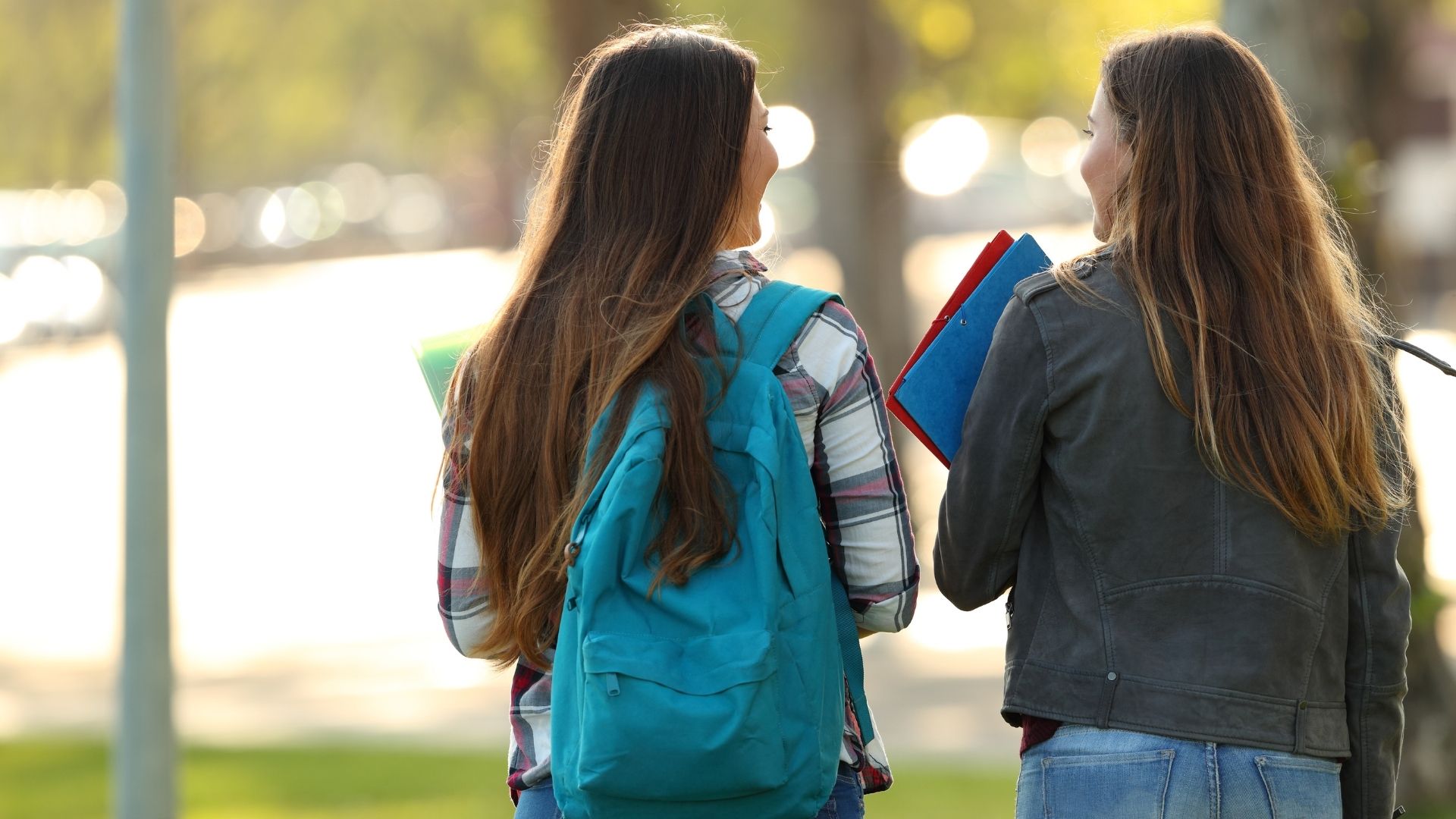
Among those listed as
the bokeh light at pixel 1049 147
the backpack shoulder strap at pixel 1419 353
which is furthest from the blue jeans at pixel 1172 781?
the bokeh light at pixel 1049 147

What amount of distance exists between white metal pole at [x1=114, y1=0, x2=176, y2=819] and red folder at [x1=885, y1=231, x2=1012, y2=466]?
2.70m

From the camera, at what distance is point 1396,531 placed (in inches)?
93.0

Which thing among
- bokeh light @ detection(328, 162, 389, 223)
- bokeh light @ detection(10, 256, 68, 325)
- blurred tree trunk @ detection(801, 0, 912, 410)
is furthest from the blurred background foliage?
bokeh light @ detection(10, 256, 68, 325)

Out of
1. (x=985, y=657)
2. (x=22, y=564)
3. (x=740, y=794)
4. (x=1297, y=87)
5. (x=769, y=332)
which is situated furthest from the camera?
(x=22, y=564)

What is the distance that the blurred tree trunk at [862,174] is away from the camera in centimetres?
1163

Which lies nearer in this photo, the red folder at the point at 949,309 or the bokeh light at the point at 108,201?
the red folder at the point at 949,309

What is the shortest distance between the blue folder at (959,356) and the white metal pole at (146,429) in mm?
2731

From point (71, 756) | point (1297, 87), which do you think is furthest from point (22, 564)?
point (1297, 87)

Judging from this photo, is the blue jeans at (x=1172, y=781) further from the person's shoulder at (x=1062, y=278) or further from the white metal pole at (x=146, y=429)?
the white metal pole at (x=146, y=429)

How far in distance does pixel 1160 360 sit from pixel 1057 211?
3473cm

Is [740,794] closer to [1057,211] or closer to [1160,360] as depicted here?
[1160,360]

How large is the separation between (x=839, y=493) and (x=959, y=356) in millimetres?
320

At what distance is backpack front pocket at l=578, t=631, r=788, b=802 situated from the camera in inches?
82.0

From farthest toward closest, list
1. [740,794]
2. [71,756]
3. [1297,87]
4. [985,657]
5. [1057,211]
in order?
[1057,211] < [985,657] < [71,756] < [1297,87] < [740,794]
